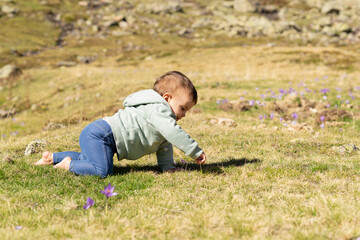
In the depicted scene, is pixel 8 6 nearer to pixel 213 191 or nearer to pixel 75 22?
pixel 75 22

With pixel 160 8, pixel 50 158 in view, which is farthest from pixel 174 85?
pixel 160 8

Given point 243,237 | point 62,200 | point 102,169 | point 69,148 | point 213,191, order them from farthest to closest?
point 69,148 → point 102,169 → point 213,191 → point 62,200 → point 243,237

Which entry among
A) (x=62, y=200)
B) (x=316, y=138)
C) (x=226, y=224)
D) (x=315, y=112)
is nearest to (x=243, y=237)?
(x=226, y=224)

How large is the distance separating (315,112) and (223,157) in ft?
24.4

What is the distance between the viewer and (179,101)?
5707 millimetres

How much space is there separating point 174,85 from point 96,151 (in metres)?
1.70

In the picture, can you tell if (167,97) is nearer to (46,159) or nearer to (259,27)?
(46,159)

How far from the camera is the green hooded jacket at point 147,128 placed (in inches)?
211

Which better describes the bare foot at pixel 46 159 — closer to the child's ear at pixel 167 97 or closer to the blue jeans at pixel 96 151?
the blue jeans at pixel 96 151

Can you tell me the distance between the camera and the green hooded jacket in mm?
5371

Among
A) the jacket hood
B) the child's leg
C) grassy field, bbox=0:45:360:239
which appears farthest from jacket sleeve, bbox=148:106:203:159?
the child's leg

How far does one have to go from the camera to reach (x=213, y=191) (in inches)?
195

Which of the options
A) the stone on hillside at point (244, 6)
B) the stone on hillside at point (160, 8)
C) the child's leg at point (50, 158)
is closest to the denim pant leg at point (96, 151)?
the child's leg at point (50, 158)

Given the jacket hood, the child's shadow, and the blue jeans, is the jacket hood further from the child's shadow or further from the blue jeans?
the child's shadow
